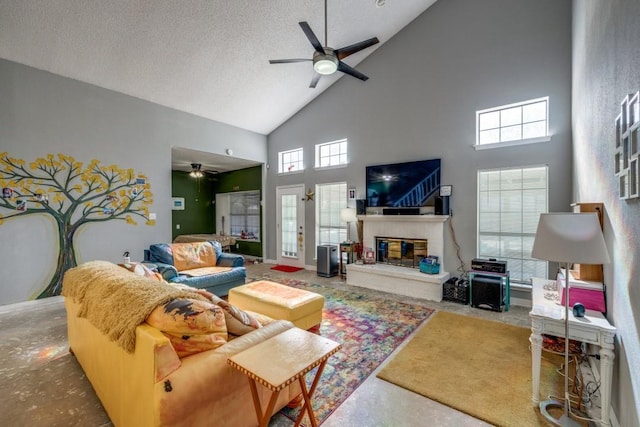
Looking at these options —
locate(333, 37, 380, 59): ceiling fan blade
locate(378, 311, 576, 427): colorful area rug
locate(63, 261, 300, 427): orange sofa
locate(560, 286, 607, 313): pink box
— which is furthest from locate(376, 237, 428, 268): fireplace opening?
locate(63, 261, 300, 427): orange sofa

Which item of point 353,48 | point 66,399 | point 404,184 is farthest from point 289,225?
point 66,399

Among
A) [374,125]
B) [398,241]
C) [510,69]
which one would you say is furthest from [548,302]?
[374,125]

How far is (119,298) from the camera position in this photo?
1617 mm

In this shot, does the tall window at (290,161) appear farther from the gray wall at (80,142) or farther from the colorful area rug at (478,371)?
the colorful area rug at (478,371)

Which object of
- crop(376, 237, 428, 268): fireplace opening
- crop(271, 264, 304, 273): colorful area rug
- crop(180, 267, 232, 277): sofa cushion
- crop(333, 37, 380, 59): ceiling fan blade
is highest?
crop(333, 37, 380, 59): ceiling fan blade

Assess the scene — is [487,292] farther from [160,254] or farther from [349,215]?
[160,254]

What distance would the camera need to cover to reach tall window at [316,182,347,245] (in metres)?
5.84

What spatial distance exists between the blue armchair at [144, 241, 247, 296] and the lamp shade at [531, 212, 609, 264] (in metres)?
3.72

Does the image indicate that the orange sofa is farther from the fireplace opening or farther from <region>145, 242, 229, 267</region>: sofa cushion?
the fireplace opening

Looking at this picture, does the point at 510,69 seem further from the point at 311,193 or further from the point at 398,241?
the point at 311,193

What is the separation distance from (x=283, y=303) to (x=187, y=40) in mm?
3917

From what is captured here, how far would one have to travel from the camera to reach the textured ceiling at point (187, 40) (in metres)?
3.37

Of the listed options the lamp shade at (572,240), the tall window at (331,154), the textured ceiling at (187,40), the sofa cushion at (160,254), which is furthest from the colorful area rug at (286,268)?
the lamp shade at (572,240)

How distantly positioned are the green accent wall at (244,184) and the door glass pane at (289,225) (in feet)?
2.38
